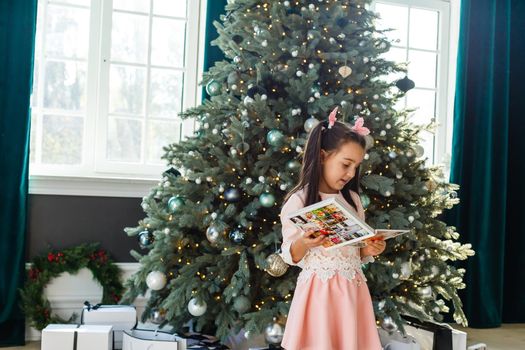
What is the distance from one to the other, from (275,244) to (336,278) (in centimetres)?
76

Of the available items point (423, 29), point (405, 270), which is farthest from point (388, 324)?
point (423, 29)

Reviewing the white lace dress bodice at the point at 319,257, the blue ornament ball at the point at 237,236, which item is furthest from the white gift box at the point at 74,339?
the white lace dress bodice at the point at 319,257

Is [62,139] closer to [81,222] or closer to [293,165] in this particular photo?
[81,222]

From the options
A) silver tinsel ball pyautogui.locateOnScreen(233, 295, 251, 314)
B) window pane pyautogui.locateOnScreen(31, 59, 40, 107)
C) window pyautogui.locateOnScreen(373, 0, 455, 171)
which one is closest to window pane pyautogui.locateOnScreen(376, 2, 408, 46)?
window pyautogui.locateOnScreen(373, 0, 455, 171)

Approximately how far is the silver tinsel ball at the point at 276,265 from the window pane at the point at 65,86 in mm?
1738

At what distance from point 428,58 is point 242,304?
8.93 ft

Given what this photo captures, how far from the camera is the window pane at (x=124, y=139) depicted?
3637mm

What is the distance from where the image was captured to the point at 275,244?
8.71 feet

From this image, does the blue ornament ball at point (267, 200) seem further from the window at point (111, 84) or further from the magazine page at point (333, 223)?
the window at point (111, 84)

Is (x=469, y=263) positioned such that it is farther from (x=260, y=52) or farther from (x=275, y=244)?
(x=260, y=52)

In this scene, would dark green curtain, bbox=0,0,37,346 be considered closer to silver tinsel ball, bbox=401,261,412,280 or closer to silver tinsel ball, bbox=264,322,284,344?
silver tinsel ball, bbox=264,322,284,344

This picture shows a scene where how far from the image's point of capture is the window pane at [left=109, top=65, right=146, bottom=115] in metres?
3.64

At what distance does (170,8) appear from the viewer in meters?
3.74

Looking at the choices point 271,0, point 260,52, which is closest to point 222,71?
point 260,52
